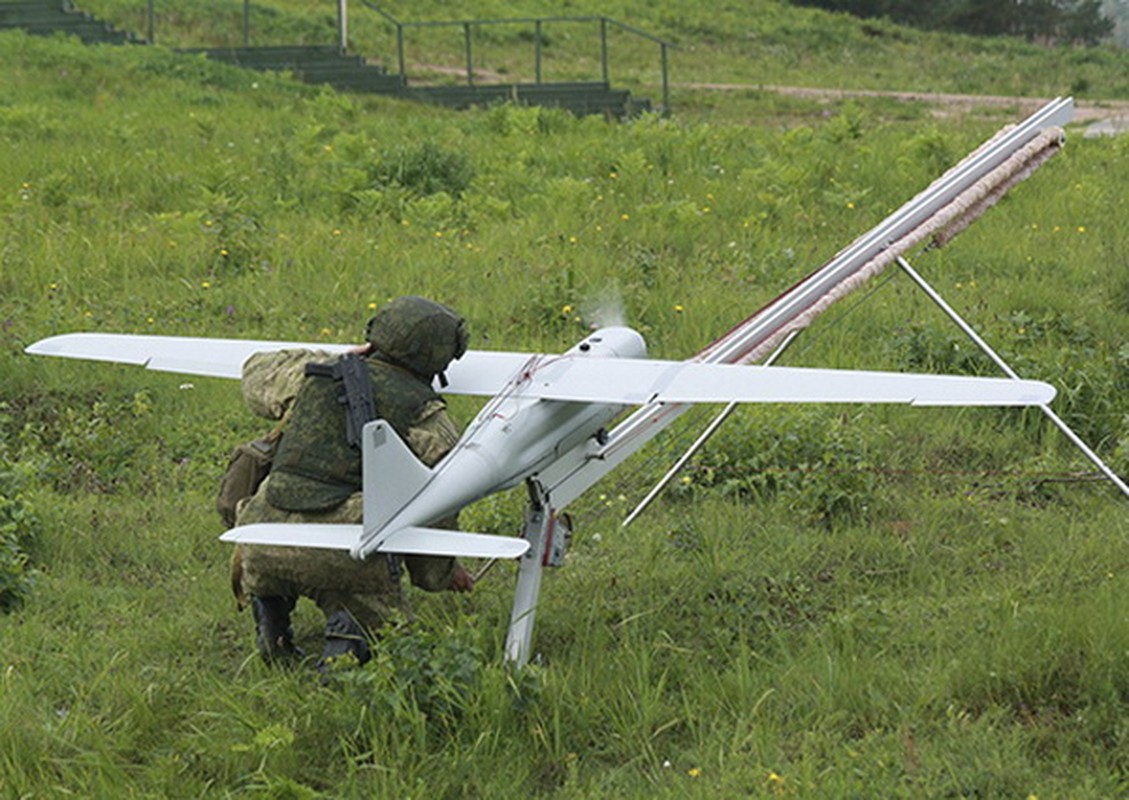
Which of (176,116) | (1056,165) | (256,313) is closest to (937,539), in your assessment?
(256,313)

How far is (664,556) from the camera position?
6750mm

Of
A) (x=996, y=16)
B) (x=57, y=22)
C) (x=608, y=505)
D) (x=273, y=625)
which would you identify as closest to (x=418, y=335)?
(x=273, y=625)

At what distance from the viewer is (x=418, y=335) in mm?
5344

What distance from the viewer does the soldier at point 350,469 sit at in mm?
5316

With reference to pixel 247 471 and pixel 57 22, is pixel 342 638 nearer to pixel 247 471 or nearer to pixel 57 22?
pixel 247 471

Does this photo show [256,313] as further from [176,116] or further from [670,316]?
[176,116]

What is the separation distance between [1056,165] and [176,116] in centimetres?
955

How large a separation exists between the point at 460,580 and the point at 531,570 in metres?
0.31

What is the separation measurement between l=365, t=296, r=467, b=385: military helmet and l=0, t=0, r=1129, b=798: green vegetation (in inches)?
36.8

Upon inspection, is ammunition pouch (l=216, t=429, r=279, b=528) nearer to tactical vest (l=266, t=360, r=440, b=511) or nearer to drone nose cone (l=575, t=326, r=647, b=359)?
tactical vest (l=266, t=360, r=440, b=511)

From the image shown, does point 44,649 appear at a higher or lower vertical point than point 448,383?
lower

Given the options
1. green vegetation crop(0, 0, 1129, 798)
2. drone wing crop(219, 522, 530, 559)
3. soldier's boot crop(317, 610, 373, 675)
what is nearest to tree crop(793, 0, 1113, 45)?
green vegetation crop(0, 0, 1129, 798)

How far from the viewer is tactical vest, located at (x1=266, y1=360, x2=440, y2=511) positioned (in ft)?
17.5

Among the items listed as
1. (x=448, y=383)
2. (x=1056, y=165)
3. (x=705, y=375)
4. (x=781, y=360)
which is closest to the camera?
(x=705, y=375)
